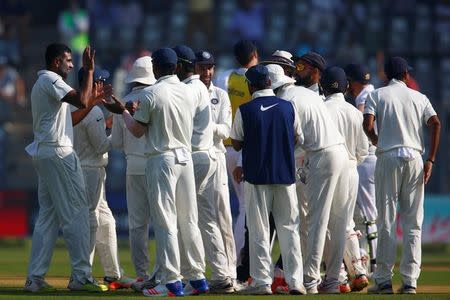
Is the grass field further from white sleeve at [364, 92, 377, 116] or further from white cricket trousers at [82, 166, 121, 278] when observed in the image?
white sleeve at [364, 92, 377, 116]

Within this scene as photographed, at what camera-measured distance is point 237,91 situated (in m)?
14.6

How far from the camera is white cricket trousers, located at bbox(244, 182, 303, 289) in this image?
12.3 meters

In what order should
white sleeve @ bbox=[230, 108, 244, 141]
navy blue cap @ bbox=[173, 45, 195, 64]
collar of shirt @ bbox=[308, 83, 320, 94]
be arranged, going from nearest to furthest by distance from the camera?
white sleeve @ bbox=[230, 108, 244, 141]
navy blue cap @ bbox=[173, 45, 195, 64]
collar of shirt @ bbox=[308, 83, 320, 94]

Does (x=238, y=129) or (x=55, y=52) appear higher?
(x=55, y=52)

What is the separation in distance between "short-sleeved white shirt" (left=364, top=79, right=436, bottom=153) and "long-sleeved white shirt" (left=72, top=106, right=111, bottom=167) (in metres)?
2.71

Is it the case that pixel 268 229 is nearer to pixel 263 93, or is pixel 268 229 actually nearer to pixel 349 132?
pixel 263 93

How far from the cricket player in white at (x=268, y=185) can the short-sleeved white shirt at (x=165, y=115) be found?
568mm

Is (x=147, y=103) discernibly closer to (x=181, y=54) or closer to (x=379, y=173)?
(x=181, y=54)

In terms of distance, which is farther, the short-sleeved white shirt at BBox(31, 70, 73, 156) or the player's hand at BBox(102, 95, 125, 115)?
the short-sleeved white shirt at BBox(31, 70, 73, 156)

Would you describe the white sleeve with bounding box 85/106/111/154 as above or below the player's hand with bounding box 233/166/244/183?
above

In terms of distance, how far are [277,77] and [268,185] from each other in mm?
1180

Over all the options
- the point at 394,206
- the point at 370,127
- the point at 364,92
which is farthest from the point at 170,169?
the point at 364,92

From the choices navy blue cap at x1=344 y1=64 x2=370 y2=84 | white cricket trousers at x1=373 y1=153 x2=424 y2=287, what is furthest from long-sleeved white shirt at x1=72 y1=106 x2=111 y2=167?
navy blue cap at x1=344 y1=64 x2=370 y2=84

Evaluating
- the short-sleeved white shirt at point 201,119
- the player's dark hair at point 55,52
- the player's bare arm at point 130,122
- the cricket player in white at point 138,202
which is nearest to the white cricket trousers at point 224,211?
the short-sleeved white shirt at point 201,119
